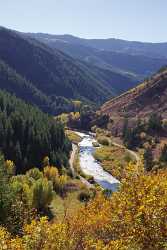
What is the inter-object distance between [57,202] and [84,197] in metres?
10.1

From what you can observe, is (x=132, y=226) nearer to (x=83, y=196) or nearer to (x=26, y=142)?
(x=83, y=196)

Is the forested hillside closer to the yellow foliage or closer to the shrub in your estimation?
the shrub

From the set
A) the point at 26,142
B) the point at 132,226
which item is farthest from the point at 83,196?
the point at 132,226

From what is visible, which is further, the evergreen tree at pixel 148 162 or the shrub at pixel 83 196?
the evergreen tree at pixel 148 162

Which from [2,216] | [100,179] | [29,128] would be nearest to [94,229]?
[2,216]

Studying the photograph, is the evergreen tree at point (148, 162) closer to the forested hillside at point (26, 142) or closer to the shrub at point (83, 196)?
the forested hillside at point (26, 142)

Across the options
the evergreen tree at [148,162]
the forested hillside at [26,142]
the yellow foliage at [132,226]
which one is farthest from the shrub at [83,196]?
the yellow foliage at [132,226]

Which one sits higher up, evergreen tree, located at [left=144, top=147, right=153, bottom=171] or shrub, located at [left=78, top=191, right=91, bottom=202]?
evergreen tree, located at [left=144, top=147, right=153, bottom=171]

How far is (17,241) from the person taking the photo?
114 ft

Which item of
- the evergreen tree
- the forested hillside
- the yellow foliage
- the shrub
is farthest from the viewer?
the evergreen tree

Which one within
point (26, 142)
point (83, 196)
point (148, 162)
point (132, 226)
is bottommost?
point (83, 196)

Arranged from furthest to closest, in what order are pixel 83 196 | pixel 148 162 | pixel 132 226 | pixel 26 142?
pixel 148 162 → pixel 26 142 → pixel 83 196 → pixel 132 226

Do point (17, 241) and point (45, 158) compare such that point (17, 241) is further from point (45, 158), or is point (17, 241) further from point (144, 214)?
point (45, 158)

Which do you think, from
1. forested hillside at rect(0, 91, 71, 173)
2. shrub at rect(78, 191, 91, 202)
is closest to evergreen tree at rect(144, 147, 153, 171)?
forested hillside at rect(0, 91, 71, 173)
